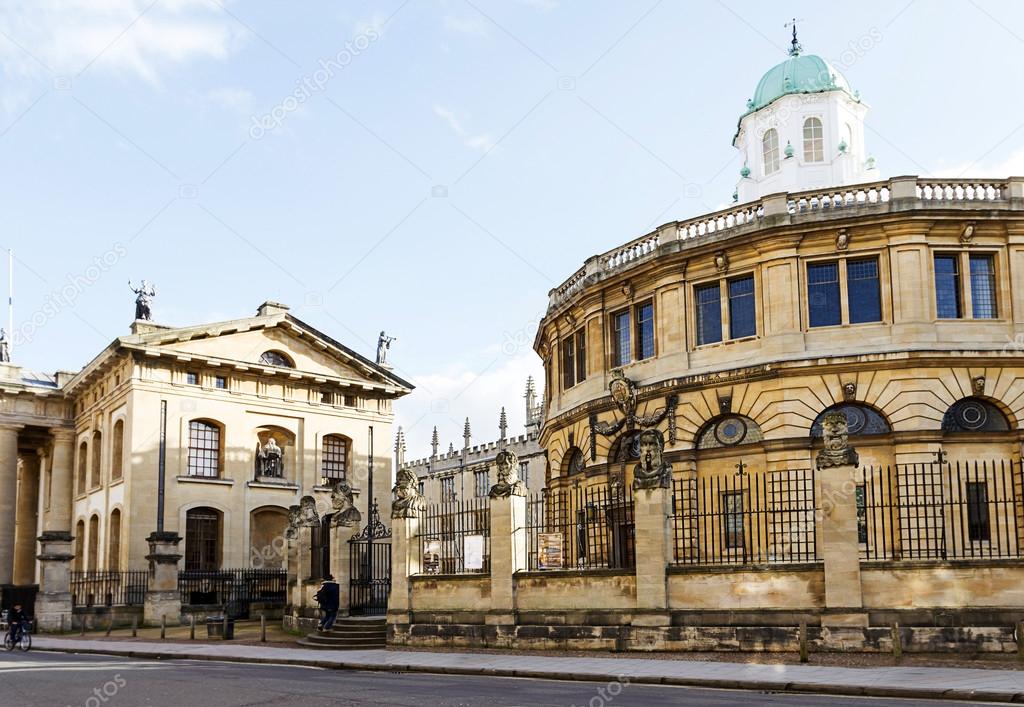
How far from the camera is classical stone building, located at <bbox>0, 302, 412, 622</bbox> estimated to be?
147 ft

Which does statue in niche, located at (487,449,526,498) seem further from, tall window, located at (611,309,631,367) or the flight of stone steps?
tall window, located at (611,309,631,367)

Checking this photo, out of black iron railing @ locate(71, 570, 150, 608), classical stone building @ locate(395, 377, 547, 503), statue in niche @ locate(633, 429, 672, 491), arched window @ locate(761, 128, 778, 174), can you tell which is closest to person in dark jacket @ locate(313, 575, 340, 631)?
statue in niche @ locate(633, 429, 672, 491)

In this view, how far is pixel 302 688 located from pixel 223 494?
30.9 meters

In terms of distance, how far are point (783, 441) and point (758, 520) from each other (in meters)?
9.07

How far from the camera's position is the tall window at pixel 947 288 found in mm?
30656

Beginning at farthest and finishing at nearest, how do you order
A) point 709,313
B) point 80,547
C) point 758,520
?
point 80,547 → point 709,313 → point 758,520

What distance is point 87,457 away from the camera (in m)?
51.2

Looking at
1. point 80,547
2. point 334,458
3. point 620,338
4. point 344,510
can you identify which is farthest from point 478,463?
point 344,510

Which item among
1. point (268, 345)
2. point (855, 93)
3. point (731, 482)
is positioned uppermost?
→ point (855, 93)

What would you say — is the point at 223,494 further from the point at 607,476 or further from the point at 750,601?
the point at 750,601

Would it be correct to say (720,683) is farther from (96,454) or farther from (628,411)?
(96,454)

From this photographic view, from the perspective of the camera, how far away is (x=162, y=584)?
40312 mm

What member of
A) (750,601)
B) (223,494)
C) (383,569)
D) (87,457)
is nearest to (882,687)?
(750,601)

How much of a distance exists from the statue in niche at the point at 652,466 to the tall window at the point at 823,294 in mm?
10336
